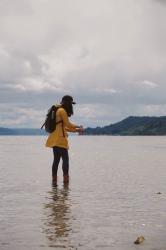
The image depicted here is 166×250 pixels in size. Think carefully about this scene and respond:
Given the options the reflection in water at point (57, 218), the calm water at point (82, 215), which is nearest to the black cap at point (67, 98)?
the calm water at point (82, 215)

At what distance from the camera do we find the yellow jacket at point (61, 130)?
1499 centimetres

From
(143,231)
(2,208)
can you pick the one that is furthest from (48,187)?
(143,231)

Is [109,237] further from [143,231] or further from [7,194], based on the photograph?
[7,194]

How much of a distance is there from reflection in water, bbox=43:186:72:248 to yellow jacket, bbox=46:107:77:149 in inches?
78.8

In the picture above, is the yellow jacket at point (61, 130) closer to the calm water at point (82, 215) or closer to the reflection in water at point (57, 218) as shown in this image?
the calm water at point (82, 215)

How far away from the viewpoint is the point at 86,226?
8.57m

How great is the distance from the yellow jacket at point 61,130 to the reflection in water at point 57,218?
2.00 meters

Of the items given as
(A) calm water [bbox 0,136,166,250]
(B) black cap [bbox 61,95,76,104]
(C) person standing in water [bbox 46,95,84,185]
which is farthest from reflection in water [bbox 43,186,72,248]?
(B) black cap [bbox 61,95,76,104]

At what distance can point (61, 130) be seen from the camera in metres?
15.1

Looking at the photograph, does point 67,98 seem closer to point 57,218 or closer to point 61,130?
point 61,130

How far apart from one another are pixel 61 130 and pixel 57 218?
19.6 feet

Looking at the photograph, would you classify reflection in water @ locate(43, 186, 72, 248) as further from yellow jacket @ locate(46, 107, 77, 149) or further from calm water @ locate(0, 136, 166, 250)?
yellow jacket @ locate(46, 107, 77, 149)

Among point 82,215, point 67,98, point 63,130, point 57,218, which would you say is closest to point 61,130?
point 63,130

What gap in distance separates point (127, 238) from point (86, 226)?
108 centimetres
